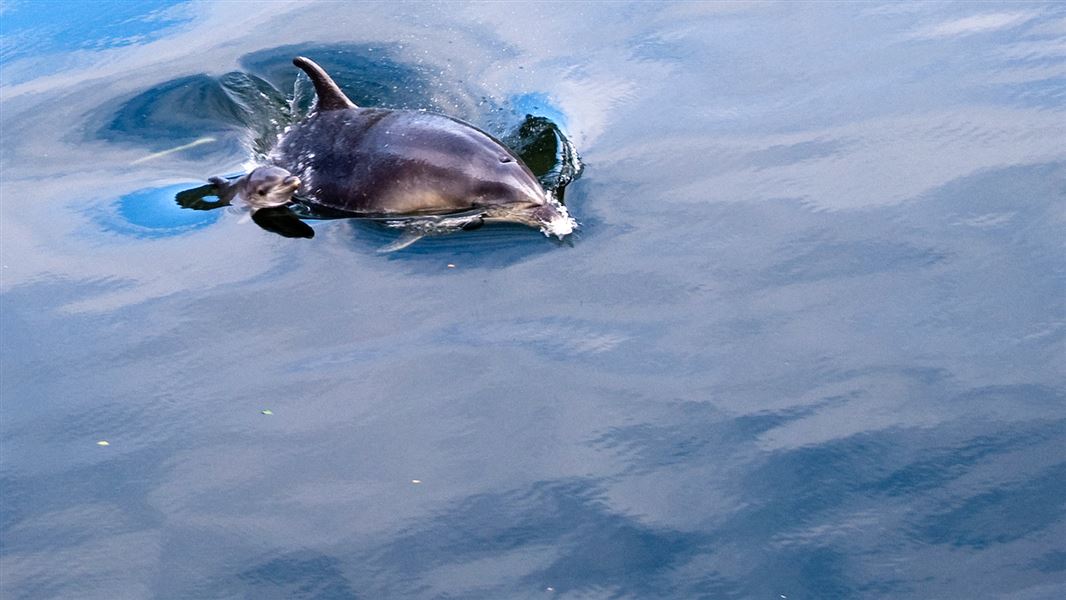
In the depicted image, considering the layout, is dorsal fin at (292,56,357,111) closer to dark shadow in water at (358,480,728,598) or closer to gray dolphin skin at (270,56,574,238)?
gray dolphin skin at (270,56,574,238)

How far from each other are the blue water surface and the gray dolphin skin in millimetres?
181

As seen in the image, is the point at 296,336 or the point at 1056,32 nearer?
the point at 296,336

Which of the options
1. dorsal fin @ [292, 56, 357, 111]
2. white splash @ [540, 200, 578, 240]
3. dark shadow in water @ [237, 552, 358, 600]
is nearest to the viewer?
dark shadow in water @ [237, 552, 358, 600]

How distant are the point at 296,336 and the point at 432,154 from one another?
1554mm

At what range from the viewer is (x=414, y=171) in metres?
6.83

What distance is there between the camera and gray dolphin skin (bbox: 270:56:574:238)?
21.4ft

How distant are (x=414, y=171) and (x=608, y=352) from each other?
2.02 metres

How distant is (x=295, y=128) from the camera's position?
799cm

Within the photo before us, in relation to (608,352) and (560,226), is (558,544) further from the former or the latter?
(560,226)

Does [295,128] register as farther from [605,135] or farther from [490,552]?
[490,552]

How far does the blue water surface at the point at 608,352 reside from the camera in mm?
4441

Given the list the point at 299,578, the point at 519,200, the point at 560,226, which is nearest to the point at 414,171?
the point at 519,200

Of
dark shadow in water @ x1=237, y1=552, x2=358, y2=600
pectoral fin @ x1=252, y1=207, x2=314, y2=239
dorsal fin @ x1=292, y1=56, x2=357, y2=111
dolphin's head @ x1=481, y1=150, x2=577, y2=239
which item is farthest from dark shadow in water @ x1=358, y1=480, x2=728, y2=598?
dorsal fin @ x1=292, y1=56, x2=357, y2=111

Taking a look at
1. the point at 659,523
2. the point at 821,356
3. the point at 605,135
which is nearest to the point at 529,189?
the point at 605,135
